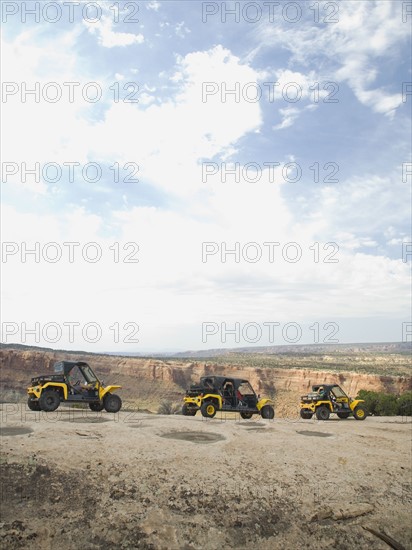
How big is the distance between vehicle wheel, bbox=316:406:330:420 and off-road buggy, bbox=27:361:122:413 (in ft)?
31.4

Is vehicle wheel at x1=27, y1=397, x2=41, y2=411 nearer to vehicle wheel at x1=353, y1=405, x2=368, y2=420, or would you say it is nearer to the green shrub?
vehicle wheel at x1=353, y1=405, x2=368, y2=420

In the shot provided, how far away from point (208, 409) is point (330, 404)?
6.87 meters

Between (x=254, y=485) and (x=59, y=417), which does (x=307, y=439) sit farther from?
(x=59, y=417)

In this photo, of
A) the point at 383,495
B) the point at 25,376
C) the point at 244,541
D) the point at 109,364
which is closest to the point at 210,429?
the point at 383,495

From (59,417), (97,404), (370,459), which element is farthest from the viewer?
(97,404)

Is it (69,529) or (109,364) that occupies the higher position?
(69,529)

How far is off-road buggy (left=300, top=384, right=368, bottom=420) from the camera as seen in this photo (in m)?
19.3

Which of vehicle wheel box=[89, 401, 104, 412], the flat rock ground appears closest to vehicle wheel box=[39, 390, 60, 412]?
vehicle wheel box=[89, 401, 104, 412]

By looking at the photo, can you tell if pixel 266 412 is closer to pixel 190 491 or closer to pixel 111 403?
pixel 111 403

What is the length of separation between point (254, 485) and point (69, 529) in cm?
360

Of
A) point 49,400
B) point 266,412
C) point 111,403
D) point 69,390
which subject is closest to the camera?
point 49,400

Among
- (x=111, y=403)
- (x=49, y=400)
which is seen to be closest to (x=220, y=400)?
(x=111, y=403)

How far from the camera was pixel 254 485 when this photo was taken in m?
→ 7.91

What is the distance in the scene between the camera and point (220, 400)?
16.5 metres
